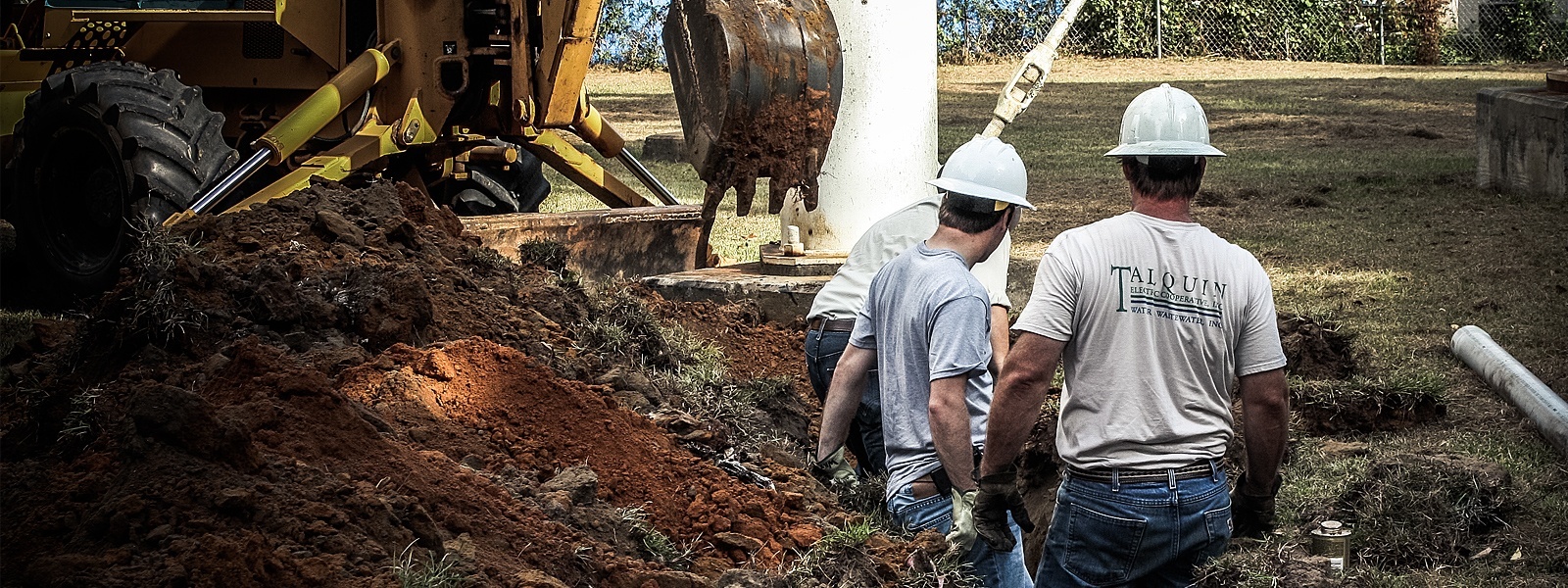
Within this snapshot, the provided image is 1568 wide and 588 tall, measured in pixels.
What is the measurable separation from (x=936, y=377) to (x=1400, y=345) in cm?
492

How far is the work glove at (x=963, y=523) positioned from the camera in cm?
419

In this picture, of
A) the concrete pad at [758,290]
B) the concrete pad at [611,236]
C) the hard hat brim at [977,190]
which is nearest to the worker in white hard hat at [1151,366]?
the hard hat brim at [977,190]

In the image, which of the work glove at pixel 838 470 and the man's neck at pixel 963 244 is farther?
the work glove at pixel 838 470

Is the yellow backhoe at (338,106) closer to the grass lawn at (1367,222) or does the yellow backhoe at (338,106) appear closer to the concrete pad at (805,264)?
the concrete pad at (805,264)

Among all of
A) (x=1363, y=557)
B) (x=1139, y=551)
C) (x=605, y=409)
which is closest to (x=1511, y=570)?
(x=1363, y=557)

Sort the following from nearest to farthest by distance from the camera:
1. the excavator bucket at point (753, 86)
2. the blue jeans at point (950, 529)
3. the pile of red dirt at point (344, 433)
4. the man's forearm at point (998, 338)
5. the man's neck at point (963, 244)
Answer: the pile of red dirt at point (344, 433) < the blue jeans at point (950, 529) < the man's neck at point (963, 244) < the man's forearm at point (998, 338) < the excavator bucket at point (753, 86)

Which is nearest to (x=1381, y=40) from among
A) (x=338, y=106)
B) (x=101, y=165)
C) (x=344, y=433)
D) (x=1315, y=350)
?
(x=1315, y=350)

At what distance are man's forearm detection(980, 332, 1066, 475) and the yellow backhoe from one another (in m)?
Result: 2.80

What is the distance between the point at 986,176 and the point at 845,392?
33.3 inches

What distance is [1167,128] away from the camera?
379 cm

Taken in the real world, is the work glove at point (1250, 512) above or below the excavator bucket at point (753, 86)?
below

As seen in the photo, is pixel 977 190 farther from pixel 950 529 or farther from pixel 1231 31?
pixel 1231 31

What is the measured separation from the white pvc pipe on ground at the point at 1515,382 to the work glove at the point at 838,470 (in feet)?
9.84

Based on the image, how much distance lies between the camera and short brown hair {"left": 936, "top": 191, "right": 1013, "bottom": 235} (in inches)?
170
